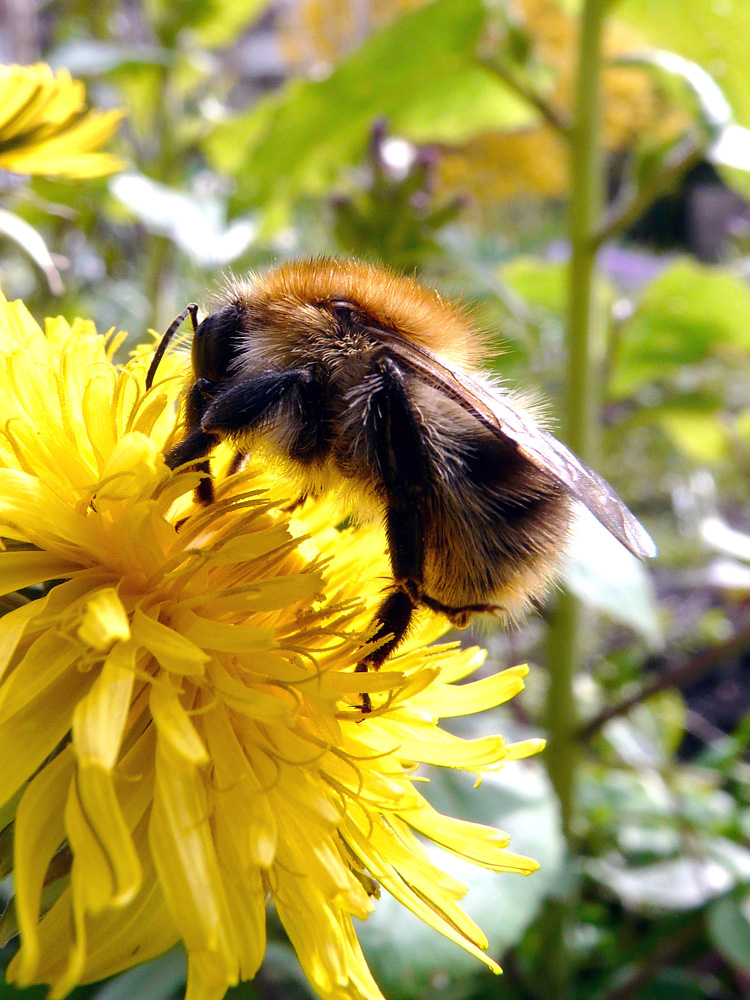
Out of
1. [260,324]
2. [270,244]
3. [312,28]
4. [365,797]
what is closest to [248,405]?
[260,324]

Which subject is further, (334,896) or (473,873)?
(473,873)

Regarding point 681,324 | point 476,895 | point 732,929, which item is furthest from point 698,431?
point 476,895

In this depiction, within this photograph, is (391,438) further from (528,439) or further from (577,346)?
(577,346)

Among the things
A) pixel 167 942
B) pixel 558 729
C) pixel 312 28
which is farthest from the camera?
pixel 312 28

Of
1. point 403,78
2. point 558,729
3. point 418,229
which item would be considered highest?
point 403,78

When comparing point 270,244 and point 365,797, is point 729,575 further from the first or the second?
point 270,244

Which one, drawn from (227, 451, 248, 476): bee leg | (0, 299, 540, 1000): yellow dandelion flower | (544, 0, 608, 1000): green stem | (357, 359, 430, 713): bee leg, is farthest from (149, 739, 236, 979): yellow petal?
(544, 0, 608, 1000): green stem

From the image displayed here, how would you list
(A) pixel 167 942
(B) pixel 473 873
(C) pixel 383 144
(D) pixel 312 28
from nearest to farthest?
(A) pixel 167 942 → (B) pixel 473 873 → (C) pixel 383 144 → (D) pixel 312 28

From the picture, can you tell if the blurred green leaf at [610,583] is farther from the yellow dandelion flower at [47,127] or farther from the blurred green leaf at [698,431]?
the yellow dandelion flower at [47,127]
